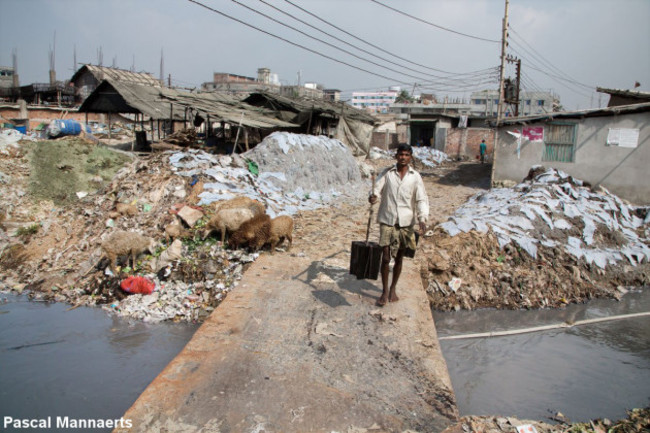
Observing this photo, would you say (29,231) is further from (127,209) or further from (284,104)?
(284,104)

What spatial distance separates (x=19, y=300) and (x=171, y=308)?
108 inches

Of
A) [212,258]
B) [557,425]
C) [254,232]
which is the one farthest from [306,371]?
[212,258]

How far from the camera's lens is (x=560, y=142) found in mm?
12484

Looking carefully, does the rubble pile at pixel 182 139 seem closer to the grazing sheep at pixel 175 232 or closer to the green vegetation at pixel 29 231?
the green vegetation at pixel 29 231

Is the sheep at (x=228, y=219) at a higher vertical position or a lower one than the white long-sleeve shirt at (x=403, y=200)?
lower

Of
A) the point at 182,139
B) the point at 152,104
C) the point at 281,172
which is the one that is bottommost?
the point at 281,172

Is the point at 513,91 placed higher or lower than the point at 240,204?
higher

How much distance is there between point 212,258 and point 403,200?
139 inches

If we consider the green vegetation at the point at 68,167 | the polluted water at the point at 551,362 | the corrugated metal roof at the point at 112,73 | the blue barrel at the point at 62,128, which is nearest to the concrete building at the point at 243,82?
the corrugated metal roof at the point at 112,73

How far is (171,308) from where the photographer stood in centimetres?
570


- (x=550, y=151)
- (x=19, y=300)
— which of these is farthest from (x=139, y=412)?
(x=550, y=151)

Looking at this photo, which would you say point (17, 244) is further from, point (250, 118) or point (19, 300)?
point (250, 118)

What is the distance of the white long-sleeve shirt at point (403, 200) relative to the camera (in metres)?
4.00

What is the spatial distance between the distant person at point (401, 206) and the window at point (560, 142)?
419 inches
